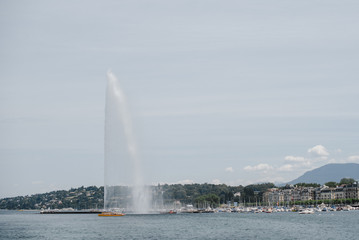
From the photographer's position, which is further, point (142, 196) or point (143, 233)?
point (142, 196)

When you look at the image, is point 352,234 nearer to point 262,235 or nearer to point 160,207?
point 262,235

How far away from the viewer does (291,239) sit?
66125 millimetres

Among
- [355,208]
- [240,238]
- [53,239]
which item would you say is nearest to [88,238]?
[53,239]

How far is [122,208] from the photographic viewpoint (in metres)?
144

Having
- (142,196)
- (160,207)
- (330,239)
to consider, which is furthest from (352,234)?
(160,207)

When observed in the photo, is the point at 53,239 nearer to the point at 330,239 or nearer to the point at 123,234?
the point at 123,234

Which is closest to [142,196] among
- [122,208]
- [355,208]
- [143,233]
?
[122,208]

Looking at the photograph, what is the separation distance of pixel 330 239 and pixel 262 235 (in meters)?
9.46

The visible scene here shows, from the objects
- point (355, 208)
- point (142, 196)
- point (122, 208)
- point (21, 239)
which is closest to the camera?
point (21, 239)

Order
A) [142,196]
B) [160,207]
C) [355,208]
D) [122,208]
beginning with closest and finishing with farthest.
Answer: [142,196] < [122,208] < [160,207] < [355,208]

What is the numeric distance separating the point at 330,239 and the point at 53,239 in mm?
34832

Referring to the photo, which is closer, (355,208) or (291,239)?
(291,239)

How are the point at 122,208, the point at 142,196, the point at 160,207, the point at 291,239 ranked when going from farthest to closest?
the point at 160,207, the point at 122,208, the point at 142,196, the point at 291,239

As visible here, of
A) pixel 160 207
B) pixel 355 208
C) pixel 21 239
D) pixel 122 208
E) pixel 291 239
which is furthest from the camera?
pixel 355 208
